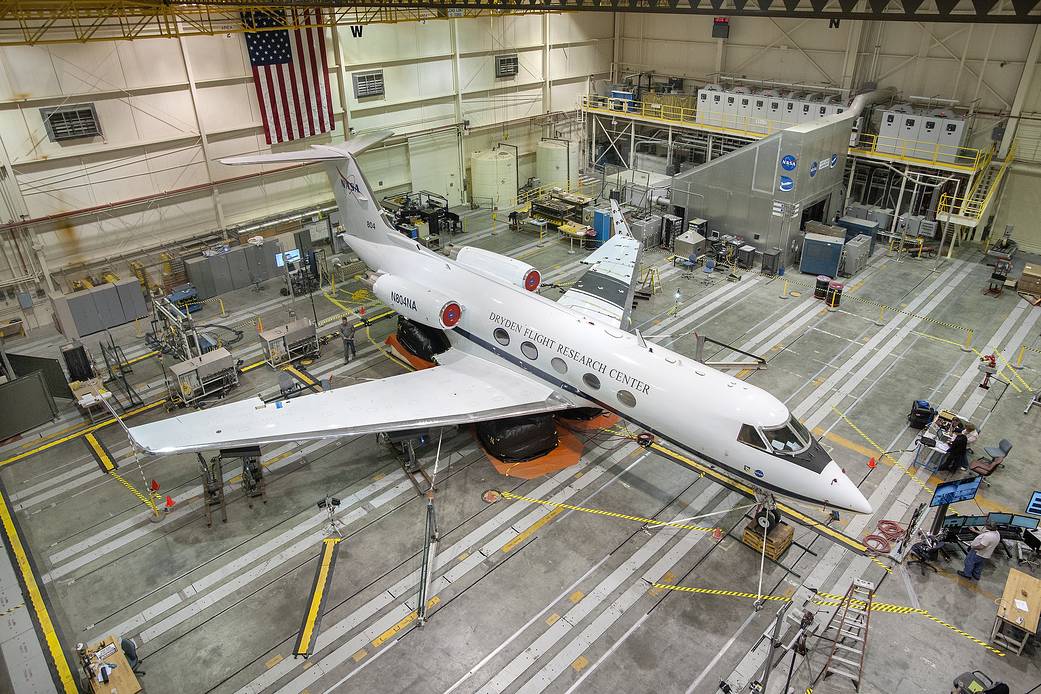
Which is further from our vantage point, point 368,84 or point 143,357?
point 368,84

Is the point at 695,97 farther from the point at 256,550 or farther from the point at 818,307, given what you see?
the point at 256,550

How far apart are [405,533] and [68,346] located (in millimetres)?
14660

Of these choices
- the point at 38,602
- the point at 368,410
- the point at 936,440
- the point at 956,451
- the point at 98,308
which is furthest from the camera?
the point at 98,308

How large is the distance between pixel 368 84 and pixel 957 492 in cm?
3269

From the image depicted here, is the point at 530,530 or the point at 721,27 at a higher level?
the point at 721,27

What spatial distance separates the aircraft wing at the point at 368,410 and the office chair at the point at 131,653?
14.3 feet

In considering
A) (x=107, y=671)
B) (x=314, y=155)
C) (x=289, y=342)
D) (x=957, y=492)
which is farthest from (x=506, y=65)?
(x=107, y=671)

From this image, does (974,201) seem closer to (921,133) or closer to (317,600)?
(921,133)

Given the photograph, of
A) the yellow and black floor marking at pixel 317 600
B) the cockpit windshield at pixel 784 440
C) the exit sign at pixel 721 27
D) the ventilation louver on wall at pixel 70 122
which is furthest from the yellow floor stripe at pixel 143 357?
the exit sign at pixel 721 27

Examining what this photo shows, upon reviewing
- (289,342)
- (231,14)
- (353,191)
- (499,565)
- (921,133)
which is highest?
(231,14)

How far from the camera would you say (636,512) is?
18.0 metres

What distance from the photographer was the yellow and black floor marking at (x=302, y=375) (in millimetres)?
23438

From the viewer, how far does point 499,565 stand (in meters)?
16.4

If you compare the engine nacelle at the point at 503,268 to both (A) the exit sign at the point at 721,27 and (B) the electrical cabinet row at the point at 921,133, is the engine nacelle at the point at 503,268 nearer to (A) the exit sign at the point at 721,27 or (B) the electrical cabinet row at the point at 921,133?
(B) the electrical cabinet row at the point at 921,133
